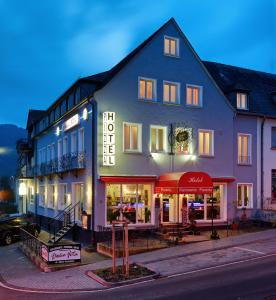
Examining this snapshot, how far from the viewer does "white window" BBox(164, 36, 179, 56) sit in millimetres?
Answer: 25875

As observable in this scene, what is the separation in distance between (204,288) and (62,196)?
61.2 ft

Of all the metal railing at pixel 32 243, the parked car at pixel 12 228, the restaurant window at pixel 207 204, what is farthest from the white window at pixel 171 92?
the parked car at pixel 12 228

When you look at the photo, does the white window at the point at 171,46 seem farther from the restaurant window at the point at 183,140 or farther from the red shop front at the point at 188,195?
the red shop front at the point at 188,195

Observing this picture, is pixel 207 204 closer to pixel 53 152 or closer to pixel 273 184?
pixel 273 184

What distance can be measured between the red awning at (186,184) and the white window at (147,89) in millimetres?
4953

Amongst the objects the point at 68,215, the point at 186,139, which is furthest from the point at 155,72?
the point at 68,215

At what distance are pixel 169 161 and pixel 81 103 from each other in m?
6.43

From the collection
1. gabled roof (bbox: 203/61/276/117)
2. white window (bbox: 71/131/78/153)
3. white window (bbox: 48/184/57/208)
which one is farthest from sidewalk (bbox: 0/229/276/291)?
gabled roof (bbox: 203/61/276/117)

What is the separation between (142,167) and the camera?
24688mm

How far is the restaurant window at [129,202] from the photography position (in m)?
24.0

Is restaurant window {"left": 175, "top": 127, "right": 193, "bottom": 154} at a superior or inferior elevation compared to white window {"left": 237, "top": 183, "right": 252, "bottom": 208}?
superior

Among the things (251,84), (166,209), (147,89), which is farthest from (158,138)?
(251,84)

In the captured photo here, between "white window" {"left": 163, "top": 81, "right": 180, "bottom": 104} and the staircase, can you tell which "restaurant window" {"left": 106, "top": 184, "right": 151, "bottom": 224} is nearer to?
the staircase

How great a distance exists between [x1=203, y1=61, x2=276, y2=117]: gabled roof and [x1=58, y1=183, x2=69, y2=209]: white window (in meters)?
13.4
